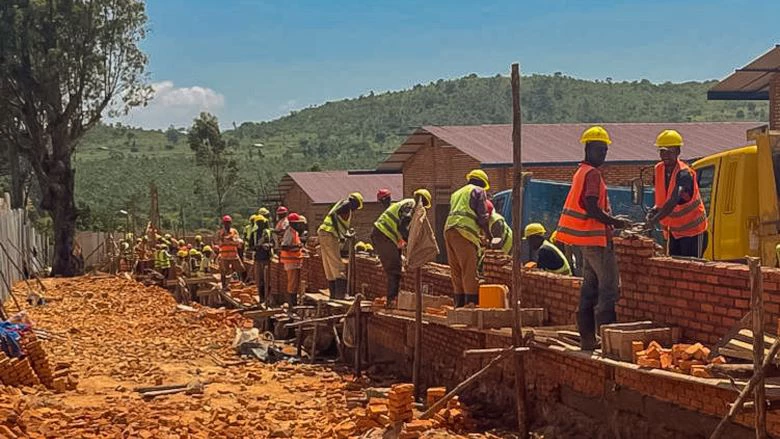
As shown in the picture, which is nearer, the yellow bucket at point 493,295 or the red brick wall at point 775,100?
the yellow bucket at point 493,295

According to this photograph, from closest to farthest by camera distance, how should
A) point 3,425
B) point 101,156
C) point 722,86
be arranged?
point 3,425 < point 722,86 < point 101,156

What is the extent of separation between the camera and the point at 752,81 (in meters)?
18.8

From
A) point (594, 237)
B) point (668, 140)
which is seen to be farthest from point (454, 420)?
point (668, 140)

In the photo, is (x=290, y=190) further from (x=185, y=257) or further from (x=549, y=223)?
(x=549, y=223)

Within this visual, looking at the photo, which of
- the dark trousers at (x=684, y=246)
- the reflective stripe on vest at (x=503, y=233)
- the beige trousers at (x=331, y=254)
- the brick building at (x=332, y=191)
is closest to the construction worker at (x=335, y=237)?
the beige trousers at (x=331, y=254)

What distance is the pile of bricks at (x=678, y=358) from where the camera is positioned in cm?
562

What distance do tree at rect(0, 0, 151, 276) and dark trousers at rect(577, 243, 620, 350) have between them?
87.3 ft

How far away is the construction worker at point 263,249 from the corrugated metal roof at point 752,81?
9750 millimetres

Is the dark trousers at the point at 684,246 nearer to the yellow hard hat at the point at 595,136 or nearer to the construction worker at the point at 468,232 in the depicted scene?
the yellow hard hat at the point at 595,136

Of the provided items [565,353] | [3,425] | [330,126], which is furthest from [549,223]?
[330,126]

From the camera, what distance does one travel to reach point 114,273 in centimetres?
3025

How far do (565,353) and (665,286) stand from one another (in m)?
0.92

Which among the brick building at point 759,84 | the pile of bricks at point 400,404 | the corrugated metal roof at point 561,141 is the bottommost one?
the pile of bricks at point 400,404

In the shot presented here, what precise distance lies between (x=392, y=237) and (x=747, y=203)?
14.4 ft
